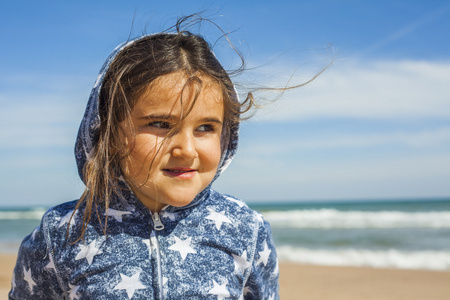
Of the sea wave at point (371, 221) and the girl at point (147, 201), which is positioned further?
the sea wave at point (371, 221)

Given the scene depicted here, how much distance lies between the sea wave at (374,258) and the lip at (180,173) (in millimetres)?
6780

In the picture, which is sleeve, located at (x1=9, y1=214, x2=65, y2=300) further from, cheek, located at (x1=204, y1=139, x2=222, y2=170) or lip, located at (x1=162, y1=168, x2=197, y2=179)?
cheek, located at (x1=204, y1=139, x2=222, y2=170)

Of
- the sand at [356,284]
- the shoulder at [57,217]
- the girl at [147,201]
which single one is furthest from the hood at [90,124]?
the sand at [356,284]

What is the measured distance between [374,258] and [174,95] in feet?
25.5

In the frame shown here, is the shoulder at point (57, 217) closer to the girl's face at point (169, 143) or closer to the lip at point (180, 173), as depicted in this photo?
the girl's face at point (169, 143)

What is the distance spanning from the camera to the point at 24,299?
6.16 feet

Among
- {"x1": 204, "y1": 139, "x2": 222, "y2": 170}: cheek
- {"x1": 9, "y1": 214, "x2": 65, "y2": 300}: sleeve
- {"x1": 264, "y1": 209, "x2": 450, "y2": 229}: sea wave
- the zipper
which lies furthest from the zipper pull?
{"x1": 264, "y1": 209, "x2": 450, "y2": 229}: sea wave

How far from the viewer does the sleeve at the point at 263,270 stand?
1.99m

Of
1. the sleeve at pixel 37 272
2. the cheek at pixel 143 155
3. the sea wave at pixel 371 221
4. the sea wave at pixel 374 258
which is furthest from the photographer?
the sea wave at pixel 371 221

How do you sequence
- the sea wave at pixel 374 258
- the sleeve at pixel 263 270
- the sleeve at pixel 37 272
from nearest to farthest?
the sleeve at pixel 37 272
the sleeve at pixel 263 270
the sea wave at pixel 374 258

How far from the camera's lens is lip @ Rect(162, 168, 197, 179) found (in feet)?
5.74

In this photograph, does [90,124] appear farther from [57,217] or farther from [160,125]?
[57,217]

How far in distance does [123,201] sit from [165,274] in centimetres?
35

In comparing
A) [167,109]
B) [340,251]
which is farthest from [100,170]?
[340,251]
